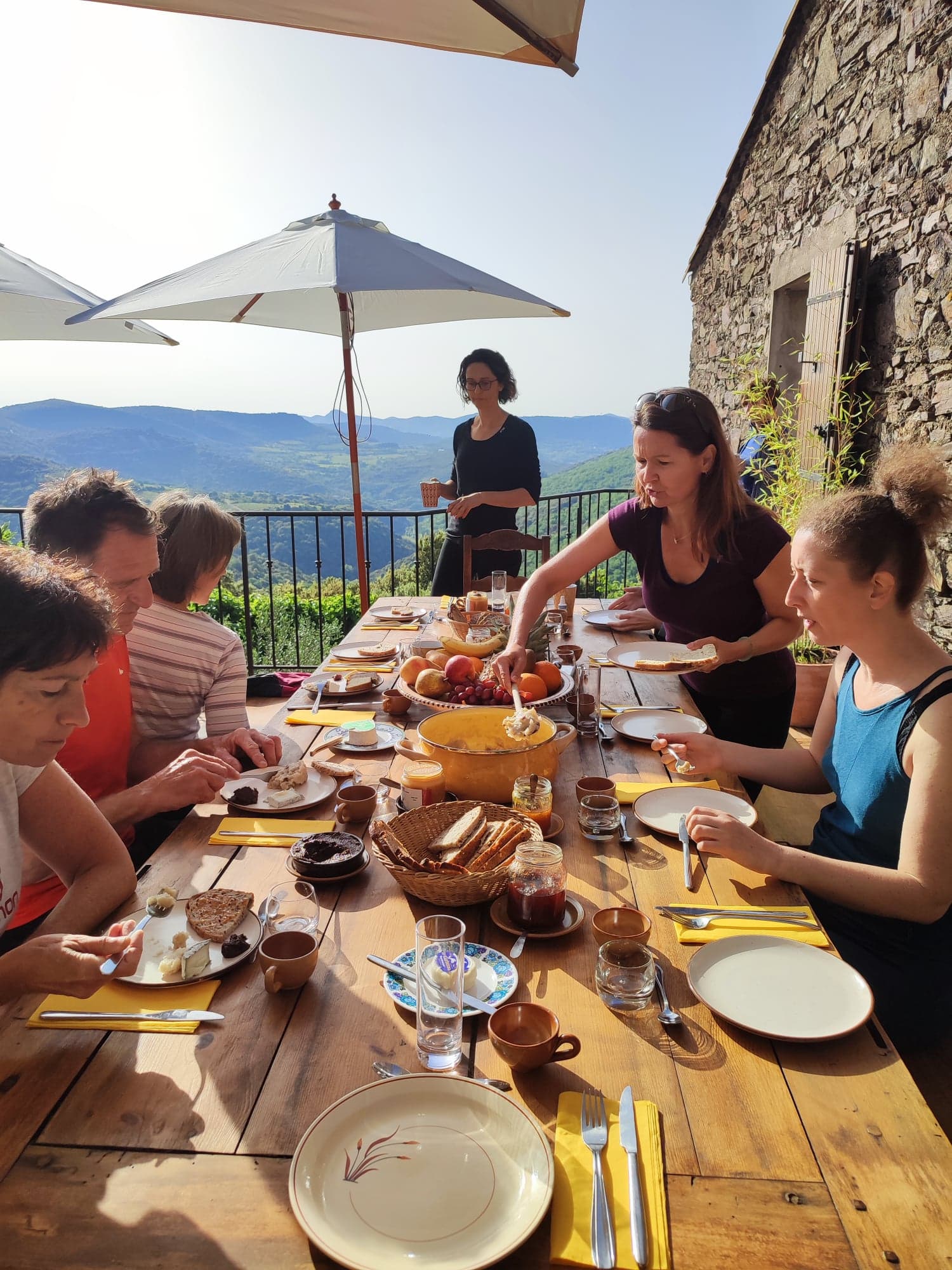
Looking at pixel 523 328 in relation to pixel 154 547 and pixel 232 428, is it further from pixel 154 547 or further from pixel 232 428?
pixel 232 428

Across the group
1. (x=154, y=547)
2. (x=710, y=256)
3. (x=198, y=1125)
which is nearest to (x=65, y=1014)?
(x=198, y=1125)

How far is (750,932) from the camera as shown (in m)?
1.32

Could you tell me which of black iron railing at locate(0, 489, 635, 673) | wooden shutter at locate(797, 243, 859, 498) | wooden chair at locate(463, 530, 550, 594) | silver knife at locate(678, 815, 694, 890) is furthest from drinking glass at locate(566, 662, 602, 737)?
wooden shutter at locate(797, 243, 859, 498)

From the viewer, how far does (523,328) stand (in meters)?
5.48

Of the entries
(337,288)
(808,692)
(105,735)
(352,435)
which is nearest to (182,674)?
(105,735)

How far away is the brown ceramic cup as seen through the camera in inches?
70.0

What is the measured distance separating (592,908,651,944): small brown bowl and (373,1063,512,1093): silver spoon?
346mm

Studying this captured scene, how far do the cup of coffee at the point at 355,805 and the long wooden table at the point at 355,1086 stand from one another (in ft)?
1.25

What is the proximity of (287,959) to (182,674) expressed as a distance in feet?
4.37

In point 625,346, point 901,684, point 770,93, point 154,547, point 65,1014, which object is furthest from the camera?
point 625,346

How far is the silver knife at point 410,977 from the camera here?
43.3 inches

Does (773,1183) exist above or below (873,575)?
below

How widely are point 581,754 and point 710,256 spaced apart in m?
8.79

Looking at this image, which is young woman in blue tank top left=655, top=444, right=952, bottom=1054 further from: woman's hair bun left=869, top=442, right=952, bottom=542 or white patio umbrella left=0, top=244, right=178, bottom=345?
white patio umbrella left=0, top=244, right=178, bottom=345
